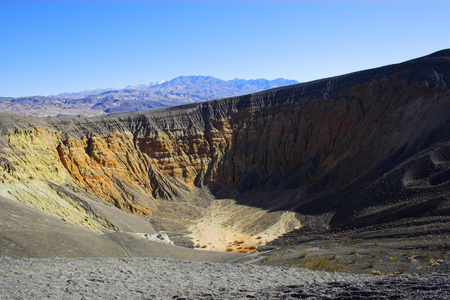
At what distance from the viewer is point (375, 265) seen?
1936 centimetres

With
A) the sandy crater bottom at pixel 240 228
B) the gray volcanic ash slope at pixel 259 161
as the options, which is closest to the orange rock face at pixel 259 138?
the gray volcanic ash slope at pixel 259 161

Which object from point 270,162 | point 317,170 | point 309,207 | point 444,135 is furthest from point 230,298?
point 270,162

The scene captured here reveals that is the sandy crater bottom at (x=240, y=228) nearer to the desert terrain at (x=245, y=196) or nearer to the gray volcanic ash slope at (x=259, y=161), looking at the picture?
the gray volcanic ash slope at (x=259, y=161)

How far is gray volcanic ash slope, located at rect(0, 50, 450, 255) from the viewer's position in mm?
33844

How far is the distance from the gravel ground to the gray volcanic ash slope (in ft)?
40.6

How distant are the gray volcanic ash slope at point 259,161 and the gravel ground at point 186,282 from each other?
1239cm

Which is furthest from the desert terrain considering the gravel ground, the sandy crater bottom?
the sandy crater bottom

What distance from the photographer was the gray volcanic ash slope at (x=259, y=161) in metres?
33.8

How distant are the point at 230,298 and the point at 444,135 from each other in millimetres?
34468

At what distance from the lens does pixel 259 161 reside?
5503 centimetres

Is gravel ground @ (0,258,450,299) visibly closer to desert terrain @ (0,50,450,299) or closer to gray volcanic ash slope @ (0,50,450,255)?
desert terrain @ (0,50,450,299)

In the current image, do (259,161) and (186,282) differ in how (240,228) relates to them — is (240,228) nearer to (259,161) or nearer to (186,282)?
(259,161)

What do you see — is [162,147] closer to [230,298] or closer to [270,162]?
[270,162]

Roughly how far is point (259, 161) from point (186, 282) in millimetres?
39073
